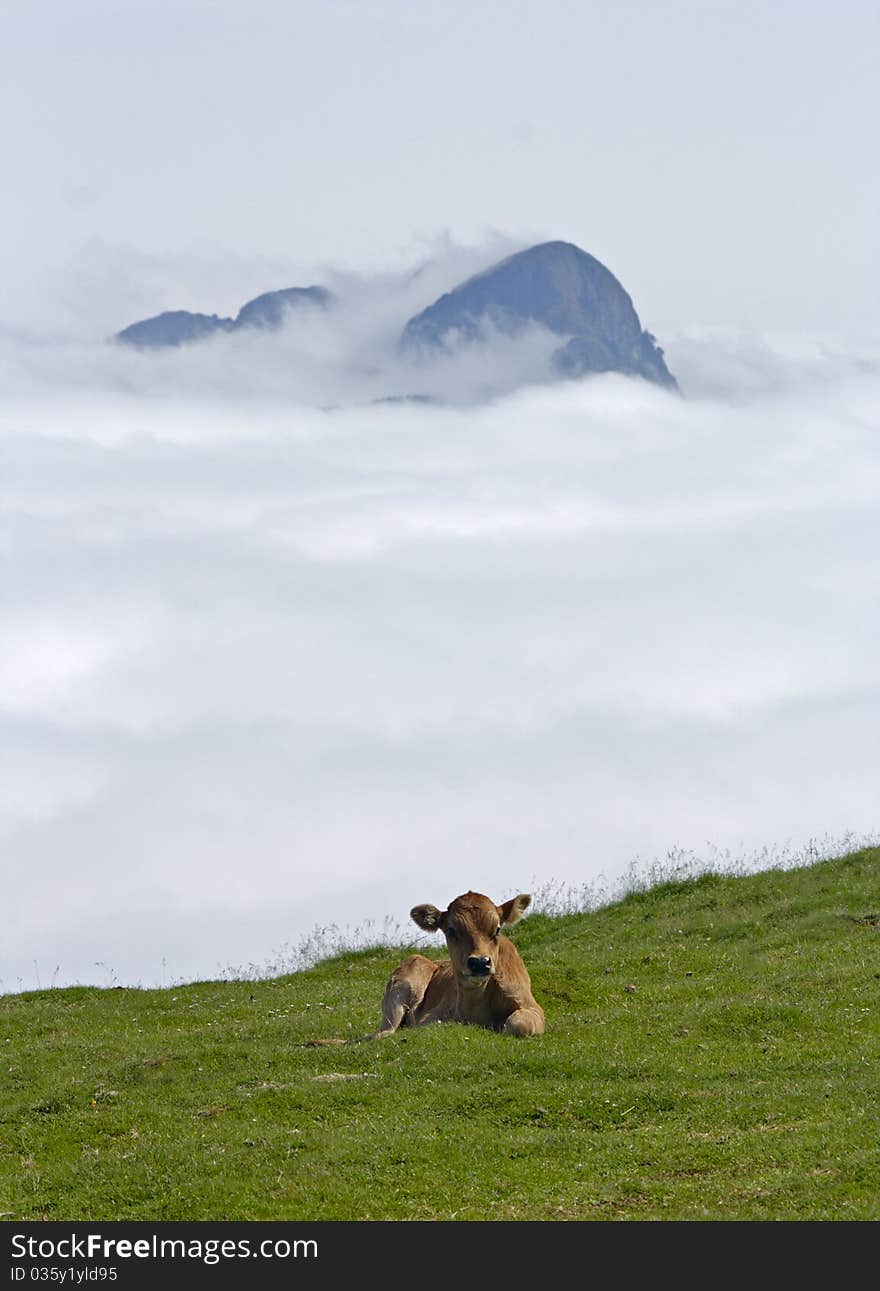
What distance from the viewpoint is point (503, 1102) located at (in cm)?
1925

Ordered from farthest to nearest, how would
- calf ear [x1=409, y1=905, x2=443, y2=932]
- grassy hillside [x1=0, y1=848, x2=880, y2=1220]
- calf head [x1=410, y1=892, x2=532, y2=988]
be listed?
calf ear [x1=409, y1=905, x2=443, y2=932]
calf head [x1=410, y1=892, x2=532, y2=988]
grassy hillside [x1=0, y1=848, x2=880, y2=1220]

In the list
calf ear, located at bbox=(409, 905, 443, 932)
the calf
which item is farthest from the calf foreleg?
calf ear, located at bbox=(409, 905, 443, 932)

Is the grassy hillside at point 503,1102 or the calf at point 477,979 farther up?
the calf at point 477,979

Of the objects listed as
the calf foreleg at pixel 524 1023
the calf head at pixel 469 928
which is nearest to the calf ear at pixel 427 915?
the calf head at pixel 469 928

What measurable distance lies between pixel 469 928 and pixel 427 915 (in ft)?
2.98

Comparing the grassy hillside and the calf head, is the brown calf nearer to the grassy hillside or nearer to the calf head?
the calf head

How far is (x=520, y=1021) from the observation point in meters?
23.1

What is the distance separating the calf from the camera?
23.0m

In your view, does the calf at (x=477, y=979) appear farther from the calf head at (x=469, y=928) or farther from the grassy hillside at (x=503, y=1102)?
the grassy hillside at (x=503, y=1102)

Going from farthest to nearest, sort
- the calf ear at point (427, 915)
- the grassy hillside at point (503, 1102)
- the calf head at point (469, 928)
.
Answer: the calf ear at point (427, 915) < the calf head at point (469, 928) < the grassy hillside at point (503, 1102)

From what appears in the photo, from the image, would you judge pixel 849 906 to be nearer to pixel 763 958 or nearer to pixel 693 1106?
pixel 763 958

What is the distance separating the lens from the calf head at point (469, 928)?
22875mm
